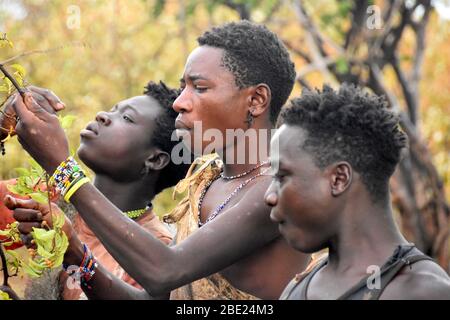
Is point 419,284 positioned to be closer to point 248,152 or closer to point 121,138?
point 248,152

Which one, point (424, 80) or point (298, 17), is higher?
point (298, 17)

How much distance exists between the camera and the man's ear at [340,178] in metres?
3.18

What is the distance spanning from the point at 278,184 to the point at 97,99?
1205 cm

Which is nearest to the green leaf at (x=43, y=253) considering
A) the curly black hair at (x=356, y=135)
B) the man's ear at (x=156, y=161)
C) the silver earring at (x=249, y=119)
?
the curly black hair at (x=356, y=135)

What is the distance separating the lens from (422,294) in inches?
117

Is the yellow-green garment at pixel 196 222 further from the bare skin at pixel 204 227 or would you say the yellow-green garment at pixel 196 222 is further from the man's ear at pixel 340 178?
the man's ear at pixel 340 178

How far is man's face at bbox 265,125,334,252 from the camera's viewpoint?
10.5 feet

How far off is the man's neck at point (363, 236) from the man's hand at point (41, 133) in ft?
3.41

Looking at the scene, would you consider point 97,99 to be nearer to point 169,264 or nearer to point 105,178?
point 105,178

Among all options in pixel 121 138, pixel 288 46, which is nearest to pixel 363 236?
pixel 121 138

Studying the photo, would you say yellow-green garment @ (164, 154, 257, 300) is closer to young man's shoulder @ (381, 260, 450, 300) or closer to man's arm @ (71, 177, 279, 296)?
man's arm @ (71, 177, 279, 296)

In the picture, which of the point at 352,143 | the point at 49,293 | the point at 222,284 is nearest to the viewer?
the point at 352,143

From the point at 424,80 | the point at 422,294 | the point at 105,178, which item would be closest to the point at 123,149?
the point at 105,178

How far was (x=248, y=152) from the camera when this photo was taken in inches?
158
